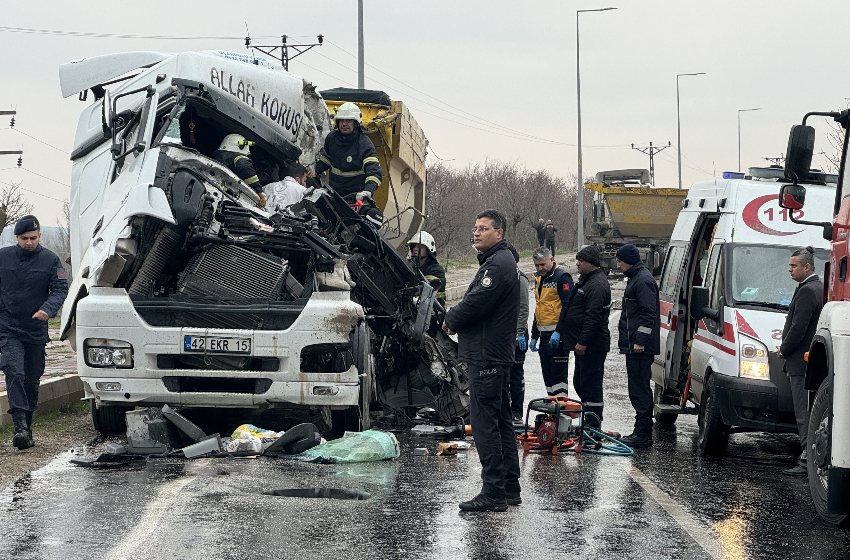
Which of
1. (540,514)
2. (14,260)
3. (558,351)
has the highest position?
(14,260)

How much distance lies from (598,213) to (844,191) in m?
26.6

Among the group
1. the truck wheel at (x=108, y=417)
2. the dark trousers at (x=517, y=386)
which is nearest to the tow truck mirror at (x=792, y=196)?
the dark trousers at (x=517, y=386)

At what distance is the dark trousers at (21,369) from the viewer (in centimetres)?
867

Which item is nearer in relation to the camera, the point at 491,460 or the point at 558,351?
the point at 491,460

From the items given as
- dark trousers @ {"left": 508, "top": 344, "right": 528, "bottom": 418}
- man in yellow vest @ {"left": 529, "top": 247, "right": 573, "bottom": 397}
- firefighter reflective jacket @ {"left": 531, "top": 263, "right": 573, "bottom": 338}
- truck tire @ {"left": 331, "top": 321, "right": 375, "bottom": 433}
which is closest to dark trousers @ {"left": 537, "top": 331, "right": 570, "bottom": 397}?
man in yellow vest @ {"left": 529, "top": 247, "right": 573, "bottom": 397}

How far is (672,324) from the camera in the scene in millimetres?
10578

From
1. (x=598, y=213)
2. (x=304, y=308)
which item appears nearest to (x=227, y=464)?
(x=304, y=308)

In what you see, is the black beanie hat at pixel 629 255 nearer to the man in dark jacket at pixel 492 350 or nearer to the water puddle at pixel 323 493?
the man in dark jacket at pixel 492 350

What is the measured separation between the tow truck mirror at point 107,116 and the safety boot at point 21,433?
252cm

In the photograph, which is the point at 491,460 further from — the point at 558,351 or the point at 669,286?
the point at 669,286

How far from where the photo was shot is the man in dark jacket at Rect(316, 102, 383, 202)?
11336 mm

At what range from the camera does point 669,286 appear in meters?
11.2

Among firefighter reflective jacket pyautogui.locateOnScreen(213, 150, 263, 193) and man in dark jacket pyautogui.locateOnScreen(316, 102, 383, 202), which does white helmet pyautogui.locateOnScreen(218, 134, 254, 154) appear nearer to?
firefighter reflective jacket pyautogui.locateOnScreen(213, 150, 263, 193)

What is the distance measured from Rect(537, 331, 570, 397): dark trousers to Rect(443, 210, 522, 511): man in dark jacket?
334 centimetres
